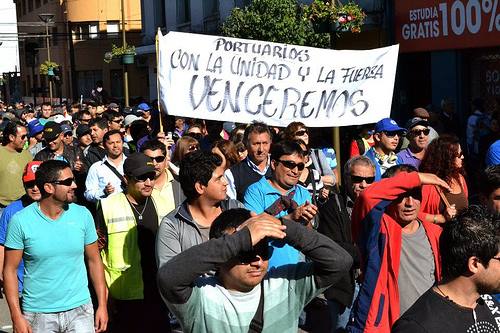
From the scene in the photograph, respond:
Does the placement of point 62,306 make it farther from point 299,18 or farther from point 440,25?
point 299,18

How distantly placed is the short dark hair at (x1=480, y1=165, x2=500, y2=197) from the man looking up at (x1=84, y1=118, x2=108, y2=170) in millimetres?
5956

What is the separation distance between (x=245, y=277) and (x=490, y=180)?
6.87 feet

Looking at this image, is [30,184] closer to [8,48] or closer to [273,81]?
[273,81]

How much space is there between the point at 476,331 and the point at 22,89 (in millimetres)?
69073

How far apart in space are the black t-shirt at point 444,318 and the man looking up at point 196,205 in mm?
2067

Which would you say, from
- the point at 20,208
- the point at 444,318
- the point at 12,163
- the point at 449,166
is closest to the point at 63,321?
the point at 20,208

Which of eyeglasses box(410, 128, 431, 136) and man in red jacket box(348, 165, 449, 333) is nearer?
man in red jacket box(348, 165, 449, 333)

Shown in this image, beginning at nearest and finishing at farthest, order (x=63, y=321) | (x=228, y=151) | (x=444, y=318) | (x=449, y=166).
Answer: (x=444, y=318)
(x=63, y=321)
(x=449, y=166)
(x=228, y=151)

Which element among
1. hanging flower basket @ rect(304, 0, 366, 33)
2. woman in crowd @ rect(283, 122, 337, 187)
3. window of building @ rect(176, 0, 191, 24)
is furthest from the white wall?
woman in crowd @ rect(283, 122, 337, 187)

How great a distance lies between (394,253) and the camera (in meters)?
5.01

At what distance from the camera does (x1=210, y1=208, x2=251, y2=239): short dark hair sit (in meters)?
3.93

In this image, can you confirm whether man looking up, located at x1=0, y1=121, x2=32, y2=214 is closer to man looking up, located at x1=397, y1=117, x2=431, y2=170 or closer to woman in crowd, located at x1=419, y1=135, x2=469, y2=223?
man looking up, located at x1=397, y1=117, x2=431, y2=170

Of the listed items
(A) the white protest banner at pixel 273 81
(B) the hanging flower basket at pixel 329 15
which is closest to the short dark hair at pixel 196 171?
(A) the white protest banner at pixel 273 81

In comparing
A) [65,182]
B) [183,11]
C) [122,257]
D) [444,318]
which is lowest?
[122,257]
